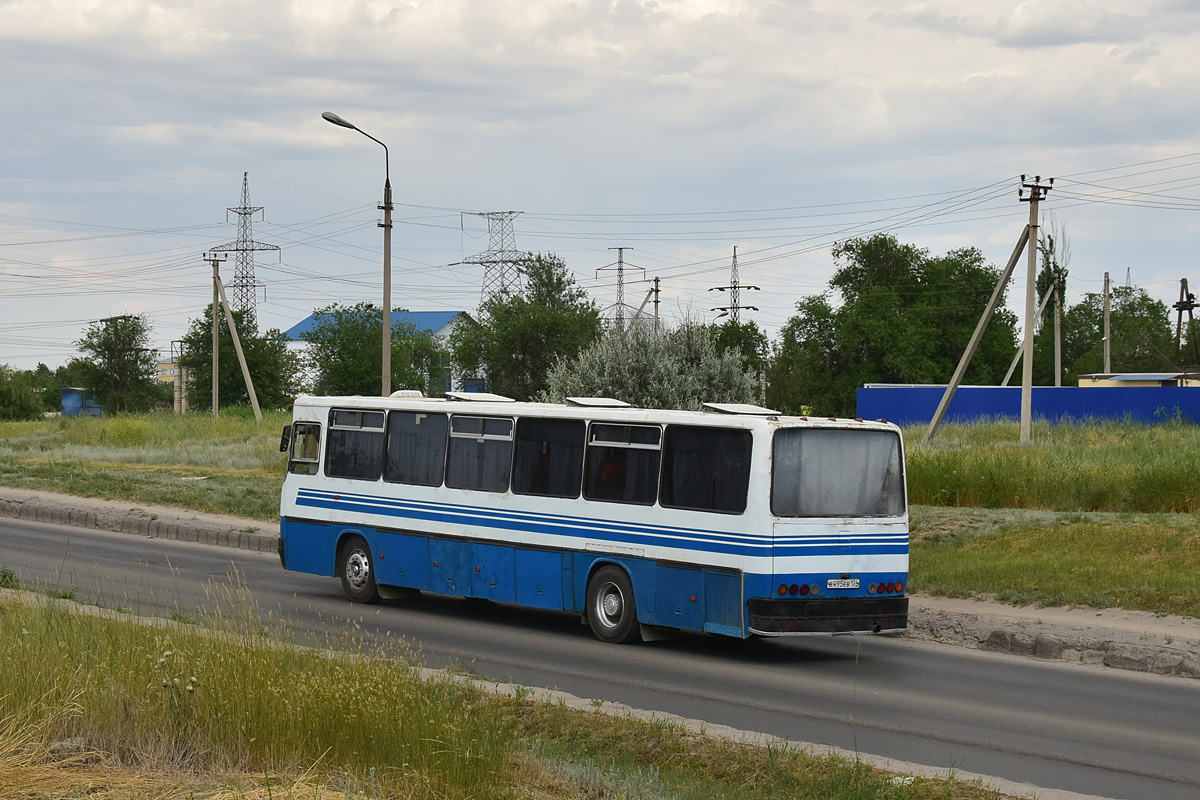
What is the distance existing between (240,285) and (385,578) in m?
86.6

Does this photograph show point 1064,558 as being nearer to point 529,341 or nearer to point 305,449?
point 305,449

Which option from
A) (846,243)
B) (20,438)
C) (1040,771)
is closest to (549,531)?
(1040,771)

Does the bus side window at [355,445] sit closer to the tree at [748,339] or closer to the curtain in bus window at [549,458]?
the curtain in bus window at [549,458]

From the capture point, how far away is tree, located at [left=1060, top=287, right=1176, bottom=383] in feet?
299

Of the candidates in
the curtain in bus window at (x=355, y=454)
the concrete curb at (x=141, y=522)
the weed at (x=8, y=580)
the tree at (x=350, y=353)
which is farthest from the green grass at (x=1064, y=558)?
the tree at (x=350, y=353)

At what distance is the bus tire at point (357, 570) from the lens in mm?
16594

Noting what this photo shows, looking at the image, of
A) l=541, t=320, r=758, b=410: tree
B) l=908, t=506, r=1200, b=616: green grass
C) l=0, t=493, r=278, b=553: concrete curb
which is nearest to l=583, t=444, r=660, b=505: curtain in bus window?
l=908, t=506, r=1200, b=616: green grass

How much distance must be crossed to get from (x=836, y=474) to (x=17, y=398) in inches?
3372

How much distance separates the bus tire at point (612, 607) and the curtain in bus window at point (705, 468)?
1.05 meters

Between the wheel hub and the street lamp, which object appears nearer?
the wheel hub

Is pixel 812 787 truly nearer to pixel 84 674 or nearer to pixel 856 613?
pixel 84 674

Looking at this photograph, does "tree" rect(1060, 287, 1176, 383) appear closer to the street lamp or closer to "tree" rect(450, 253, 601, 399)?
"tree" rect(450, 253, 601, 399)

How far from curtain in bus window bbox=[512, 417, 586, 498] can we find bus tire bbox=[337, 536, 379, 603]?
8.84ft

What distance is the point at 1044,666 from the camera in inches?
508
